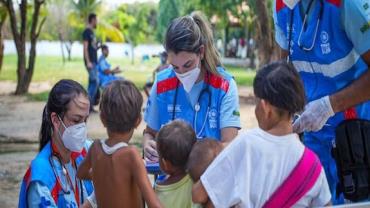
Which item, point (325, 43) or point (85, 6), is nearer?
point (325, 43)

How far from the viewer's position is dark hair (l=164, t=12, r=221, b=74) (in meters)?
2.96

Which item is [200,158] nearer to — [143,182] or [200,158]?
[200,158]

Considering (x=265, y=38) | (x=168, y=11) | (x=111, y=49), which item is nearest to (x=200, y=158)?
(x=265, y=38)

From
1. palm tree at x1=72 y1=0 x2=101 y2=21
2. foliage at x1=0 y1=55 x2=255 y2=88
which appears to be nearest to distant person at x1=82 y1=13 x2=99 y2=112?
foliage at x1=0 y1=55 x2=255 y2=88

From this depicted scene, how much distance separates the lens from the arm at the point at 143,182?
2.39m

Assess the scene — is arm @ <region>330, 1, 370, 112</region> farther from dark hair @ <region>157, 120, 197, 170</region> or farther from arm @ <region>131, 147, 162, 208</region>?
arm @ <region>131, 147, 162, 208</region>

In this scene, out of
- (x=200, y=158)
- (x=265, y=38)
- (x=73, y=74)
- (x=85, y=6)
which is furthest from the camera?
(x=85, y=6)

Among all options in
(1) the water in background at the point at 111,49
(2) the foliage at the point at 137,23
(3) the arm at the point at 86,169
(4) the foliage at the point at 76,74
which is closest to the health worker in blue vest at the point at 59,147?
(3) the arm at the point at 86,169

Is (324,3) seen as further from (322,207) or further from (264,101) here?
(322,207)

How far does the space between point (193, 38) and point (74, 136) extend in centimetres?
78

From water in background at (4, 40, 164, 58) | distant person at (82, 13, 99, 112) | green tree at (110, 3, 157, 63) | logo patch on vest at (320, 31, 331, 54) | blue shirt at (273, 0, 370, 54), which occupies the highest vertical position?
blue shirt at (273, 0, 370, 54)

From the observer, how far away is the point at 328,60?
105 inches

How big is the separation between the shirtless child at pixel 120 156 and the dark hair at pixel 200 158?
242mm

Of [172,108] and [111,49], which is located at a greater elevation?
[172,108]
